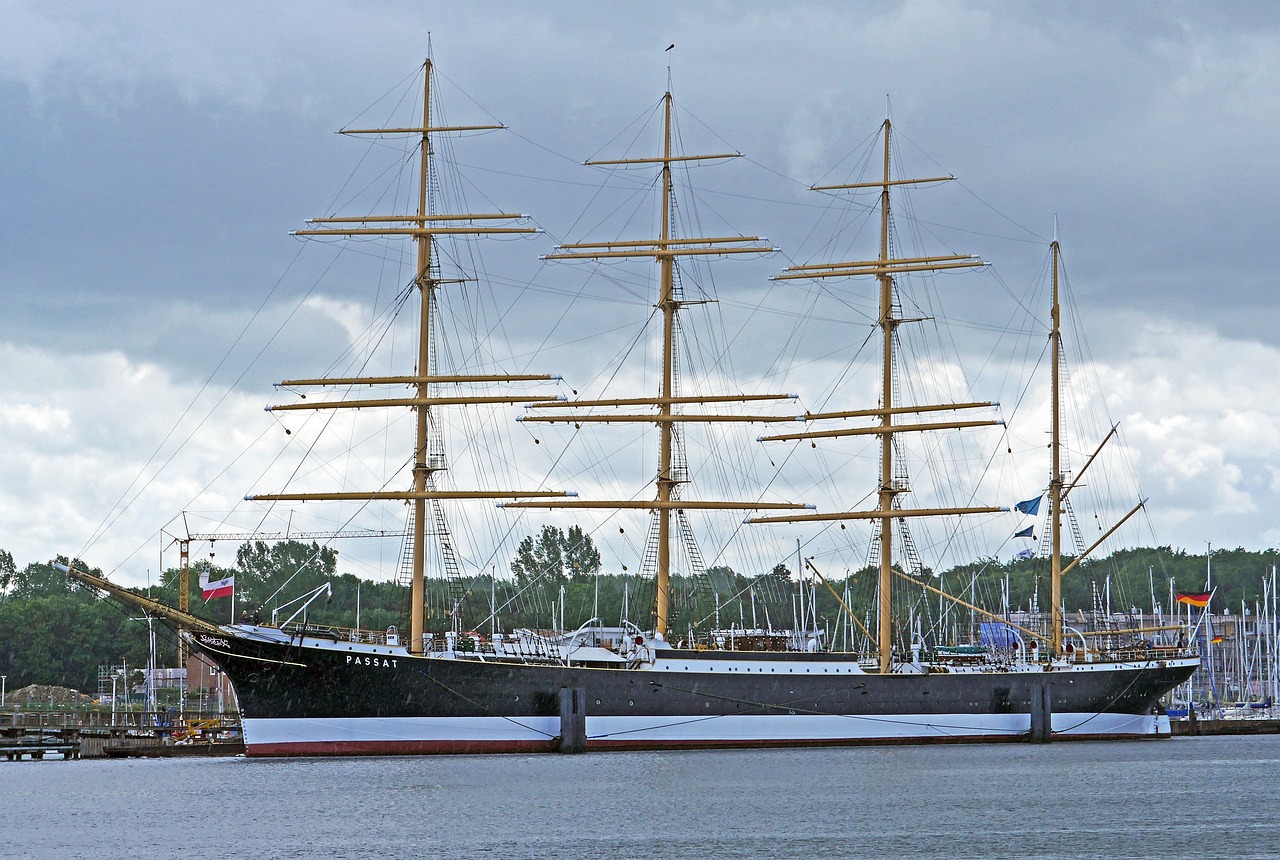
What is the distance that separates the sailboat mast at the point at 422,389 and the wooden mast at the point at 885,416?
18.6 m

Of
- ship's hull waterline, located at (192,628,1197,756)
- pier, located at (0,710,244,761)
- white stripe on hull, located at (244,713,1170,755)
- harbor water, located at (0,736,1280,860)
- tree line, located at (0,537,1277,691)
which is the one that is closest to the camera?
harbor water, located at (0,736,1280,860)

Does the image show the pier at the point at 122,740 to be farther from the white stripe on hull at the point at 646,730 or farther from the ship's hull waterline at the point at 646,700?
the ship's hull waterline at the point at 646,700

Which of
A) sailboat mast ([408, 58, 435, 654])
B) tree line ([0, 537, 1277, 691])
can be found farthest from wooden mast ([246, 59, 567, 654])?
tree line ([0, 537, 1277, 691])

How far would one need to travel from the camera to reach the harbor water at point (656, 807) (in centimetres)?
4734

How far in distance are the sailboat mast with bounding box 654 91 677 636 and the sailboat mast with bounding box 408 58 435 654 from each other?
12.2 meters

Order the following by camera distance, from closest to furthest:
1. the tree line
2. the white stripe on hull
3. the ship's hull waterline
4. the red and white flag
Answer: the red and white flag
the ship's hull waterline
the white stripe on hull
the tree line

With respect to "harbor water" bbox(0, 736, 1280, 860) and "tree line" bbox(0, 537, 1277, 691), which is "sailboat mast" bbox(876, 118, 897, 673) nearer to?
"harbor water" bbox(0, 736, 1280, 860)

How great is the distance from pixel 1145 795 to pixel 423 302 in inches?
1481

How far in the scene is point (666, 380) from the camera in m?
87.9

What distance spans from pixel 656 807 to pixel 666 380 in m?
34.4

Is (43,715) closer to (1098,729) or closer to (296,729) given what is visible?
(296,729)

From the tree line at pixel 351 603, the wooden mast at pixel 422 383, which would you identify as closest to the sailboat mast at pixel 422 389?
the wooden mast at pixel 422 383

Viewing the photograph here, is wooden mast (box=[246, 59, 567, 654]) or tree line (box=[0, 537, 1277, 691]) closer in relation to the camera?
wooden mast (box=[246, 59, 567, 654])

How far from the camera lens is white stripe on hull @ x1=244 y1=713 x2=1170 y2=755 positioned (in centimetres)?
7425
